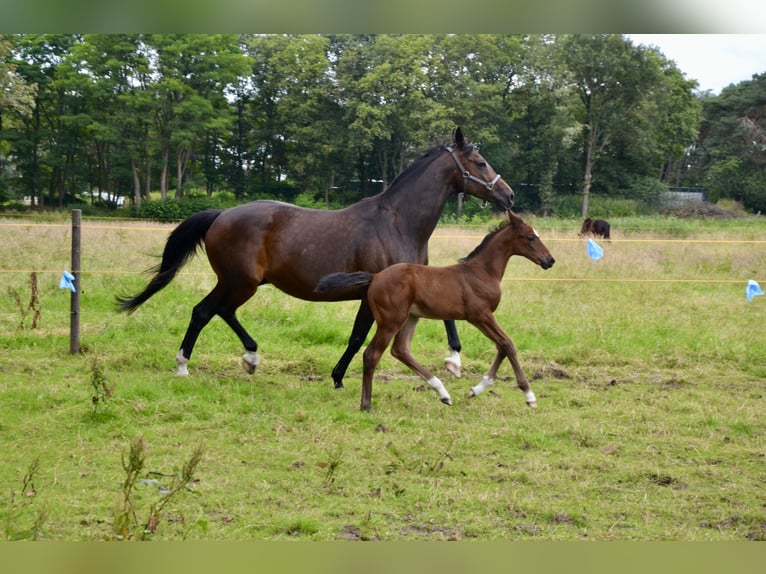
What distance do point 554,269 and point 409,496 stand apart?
27.8ft

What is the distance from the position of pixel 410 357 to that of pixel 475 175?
189 centimetres

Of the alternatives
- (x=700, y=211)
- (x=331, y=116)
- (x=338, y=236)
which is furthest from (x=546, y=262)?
(x=700, y=211)

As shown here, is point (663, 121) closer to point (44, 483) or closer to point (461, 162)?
point (461, 162)

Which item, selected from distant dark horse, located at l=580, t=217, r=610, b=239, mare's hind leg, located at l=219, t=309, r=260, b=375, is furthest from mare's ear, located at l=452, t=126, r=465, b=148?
distant dark horse, located at l=580, t=217, r=610, b=239

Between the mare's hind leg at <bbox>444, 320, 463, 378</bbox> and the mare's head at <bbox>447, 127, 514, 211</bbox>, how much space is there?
1.24 m

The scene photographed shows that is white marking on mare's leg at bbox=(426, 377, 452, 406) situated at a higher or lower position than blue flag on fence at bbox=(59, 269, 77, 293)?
lower

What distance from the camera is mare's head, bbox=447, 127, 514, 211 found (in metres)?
6.68

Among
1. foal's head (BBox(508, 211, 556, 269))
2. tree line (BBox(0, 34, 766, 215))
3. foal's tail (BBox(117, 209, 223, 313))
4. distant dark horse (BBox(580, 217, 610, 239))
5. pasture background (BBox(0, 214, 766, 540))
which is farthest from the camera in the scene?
tree line (BBox(0, 34, 766, 215))

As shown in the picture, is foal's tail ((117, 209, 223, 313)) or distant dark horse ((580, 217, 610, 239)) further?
distant dark horse ((580, 217, 610, 239))

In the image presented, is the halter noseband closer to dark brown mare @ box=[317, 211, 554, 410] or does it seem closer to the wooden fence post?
dark brown mare @ box=[317, 211, 554, 410]

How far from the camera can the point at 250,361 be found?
6.91m

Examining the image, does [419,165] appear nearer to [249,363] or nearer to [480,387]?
[480,387]

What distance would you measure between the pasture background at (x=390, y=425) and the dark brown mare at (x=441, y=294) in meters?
0.36

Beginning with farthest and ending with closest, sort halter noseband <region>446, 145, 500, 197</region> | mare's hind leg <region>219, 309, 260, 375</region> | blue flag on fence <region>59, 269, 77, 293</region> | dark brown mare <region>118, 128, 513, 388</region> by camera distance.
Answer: blue flag on fence <region>59, 269, 77, 293</region> → mare's hind leg <region>219, 309, 260, 375</region> → halter noseband <region>446, 145, 500, 197</region> → dark brown mare <region>118, 128, 513, 388</region>
